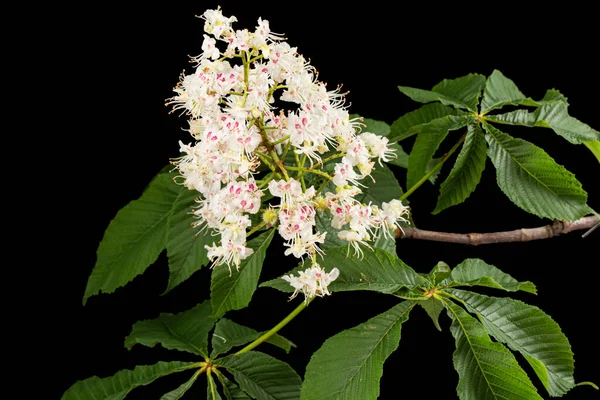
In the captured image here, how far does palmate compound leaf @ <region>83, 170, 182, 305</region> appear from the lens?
258 centimetres

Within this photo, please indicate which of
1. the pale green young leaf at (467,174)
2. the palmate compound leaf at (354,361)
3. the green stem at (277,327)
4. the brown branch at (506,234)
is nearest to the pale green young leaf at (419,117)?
the pale green young leaf at (467,174)

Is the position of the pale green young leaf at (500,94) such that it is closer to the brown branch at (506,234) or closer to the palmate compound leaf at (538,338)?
the brown branch at (506,234)

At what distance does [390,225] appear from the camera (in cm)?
217

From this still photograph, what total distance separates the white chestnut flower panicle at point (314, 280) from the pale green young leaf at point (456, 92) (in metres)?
0.85

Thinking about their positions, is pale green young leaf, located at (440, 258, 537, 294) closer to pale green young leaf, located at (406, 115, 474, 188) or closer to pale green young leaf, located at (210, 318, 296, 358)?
pale green young leaf, located at (406, 115, 474, 188)

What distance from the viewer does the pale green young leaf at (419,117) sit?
2764 mm

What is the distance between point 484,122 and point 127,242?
47.7 inches

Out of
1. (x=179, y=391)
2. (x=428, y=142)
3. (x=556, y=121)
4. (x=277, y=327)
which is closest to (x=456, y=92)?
(x=428, y=142)

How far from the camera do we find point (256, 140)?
2.05 meters

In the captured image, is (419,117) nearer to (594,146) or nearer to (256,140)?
(594,146)

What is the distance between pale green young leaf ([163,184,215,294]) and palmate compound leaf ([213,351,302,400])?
1.00ft

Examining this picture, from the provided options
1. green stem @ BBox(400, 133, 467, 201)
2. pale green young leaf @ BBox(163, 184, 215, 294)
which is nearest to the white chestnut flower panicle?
pale green young leaf @ BBox(163, 184, 215, 294)

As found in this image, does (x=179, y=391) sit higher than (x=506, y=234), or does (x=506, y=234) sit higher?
(x=506, y=234)

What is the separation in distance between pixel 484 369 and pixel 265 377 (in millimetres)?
669
